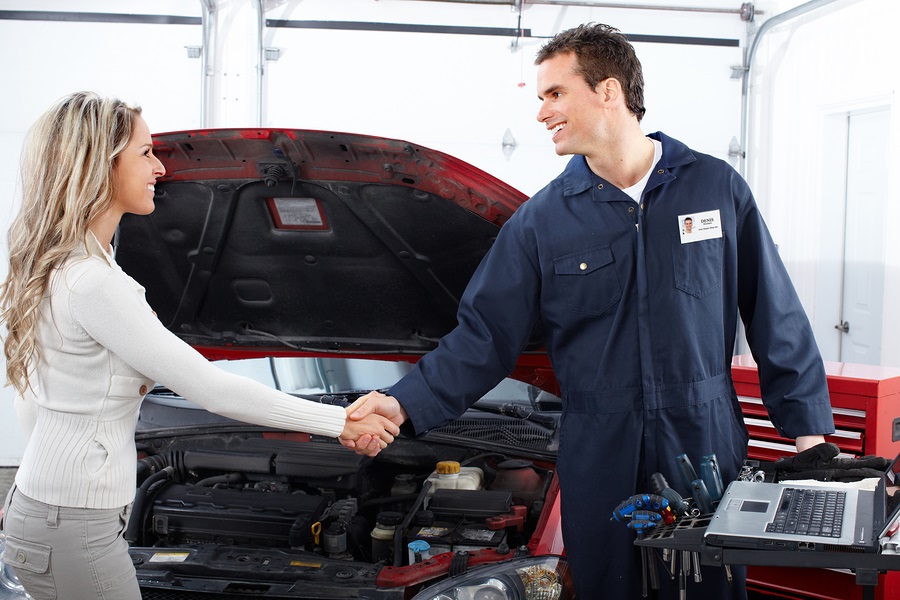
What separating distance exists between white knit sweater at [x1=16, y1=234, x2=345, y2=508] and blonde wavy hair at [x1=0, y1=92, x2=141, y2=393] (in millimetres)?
27

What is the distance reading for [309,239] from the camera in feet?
7.82

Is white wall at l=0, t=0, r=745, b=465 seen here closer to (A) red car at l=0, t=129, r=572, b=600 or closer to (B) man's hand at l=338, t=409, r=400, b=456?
(A) red car at l=0, t=129, r=572, b=600

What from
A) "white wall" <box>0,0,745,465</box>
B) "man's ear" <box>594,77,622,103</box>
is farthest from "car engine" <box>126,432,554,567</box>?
"white wall" <box>0,0,745,465</box>

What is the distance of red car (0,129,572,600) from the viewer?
1972mm

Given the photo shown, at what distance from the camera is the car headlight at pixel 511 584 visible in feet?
5.72

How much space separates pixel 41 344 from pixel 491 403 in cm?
155

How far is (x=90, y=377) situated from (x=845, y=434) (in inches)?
89.2

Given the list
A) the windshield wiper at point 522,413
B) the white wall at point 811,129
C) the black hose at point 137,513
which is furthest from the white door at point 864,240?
the black hose at point 137,513

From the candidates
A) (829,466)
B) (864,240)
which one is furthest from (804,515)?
(864,240)

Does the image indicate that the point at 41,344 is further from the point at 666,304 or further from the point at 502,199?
the point at 666,304

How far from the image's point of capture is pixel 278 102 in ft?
17.9

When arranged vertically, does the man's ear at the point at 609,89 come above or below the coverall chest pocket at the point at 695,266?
above

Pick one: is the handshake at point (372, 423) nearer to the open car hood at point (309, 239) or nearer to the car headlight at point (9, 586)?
the open car hood at point (309, 239)

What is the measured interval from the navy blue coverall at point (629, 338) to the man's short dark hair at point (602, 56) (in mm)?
187
